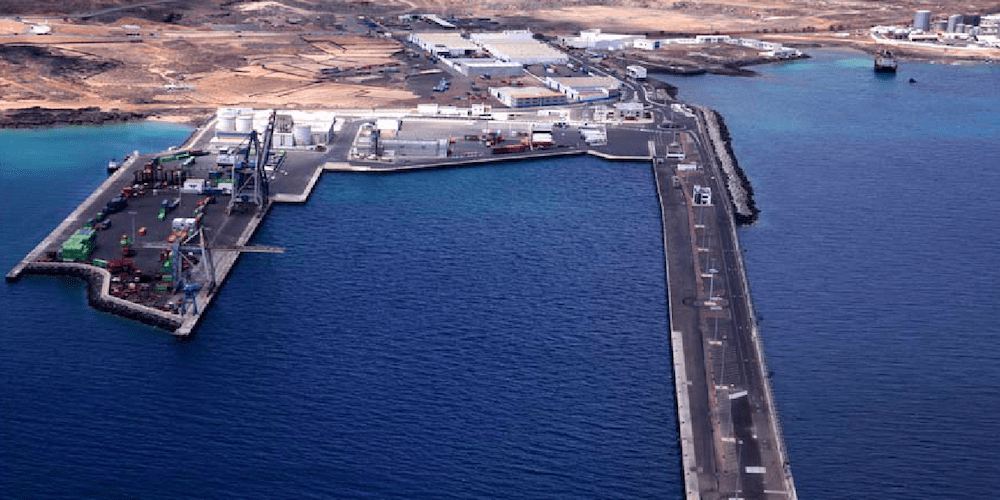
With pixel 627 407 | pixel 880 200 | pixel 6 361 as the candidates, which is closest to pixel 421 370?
pixel 627 407

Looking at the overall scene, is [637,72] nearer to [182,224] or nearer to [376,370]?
[182,224]

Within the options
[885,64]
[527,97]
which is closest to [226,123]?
[527,97]

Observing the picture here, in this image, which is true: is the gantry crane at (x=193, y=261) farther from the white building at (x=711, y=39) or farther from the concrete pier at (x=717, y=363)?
the white building at (x=711, y=39)

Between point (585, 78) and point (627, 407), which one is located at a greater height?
point (585, 78)

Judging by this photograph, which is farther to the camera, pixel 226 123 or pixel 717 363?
pixel 226 123

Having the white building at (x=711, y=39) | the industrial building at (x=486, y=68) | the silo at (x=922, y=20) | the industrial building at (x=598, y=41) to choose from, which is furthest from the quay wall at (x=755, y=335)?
the silo at (x=922, y=20)

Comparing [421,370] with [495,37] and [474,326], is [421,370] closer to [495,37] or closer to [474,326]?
[474,326]

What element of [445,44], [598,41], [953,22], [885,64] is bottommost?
[885,64]
